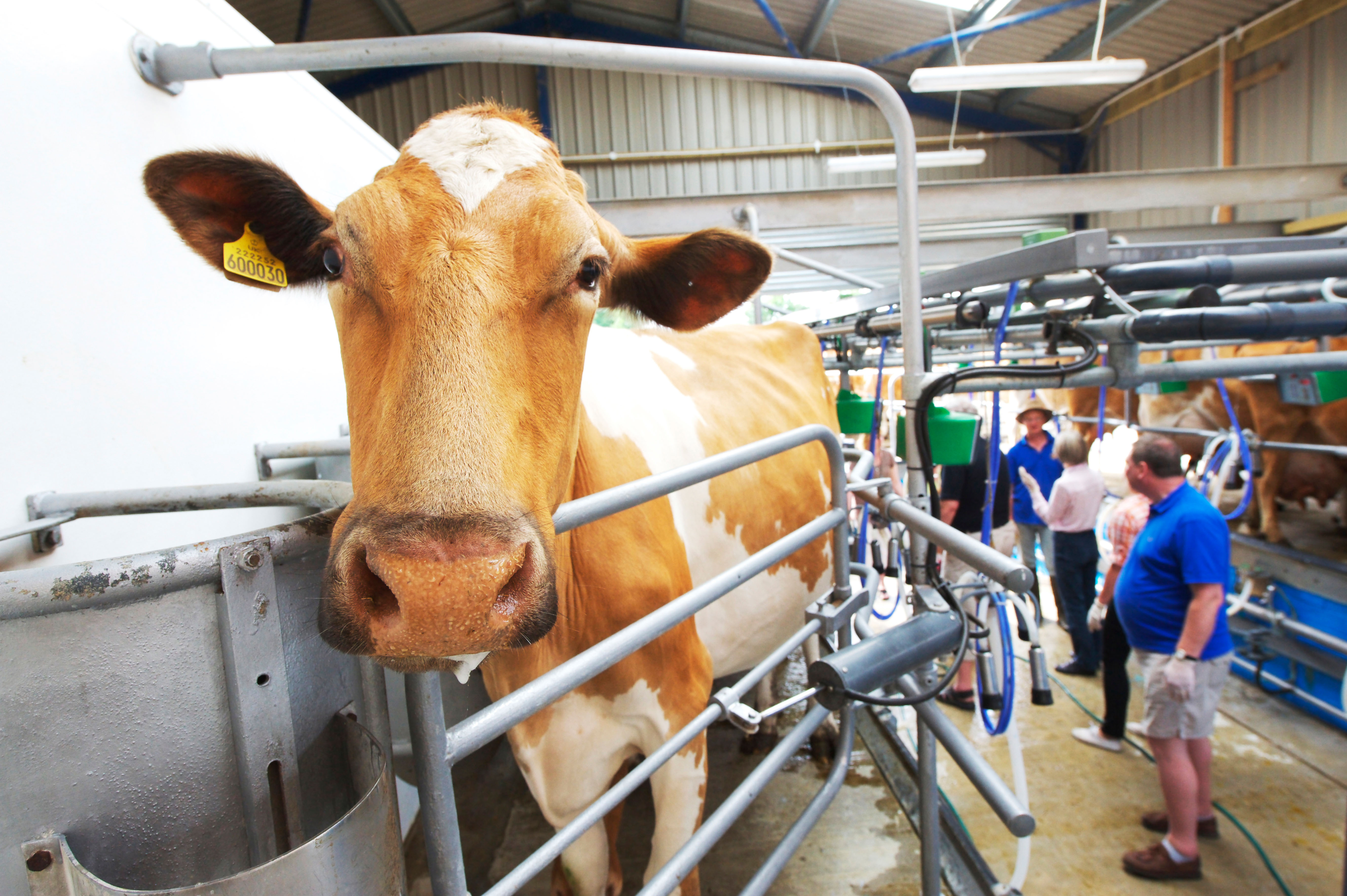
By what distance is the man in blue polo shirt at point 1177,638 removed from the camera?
111 inches

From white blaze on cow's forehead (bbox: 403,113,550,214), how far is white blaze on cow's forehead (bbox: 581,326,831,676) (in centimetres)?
67

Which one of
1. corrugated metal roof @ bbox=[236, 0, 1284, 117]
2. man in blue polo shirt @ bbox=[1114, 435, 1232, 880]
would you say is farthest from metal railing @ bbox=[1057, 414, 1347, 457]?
corrugated metal roof @ bbox=[236, 0, 1284, 117]

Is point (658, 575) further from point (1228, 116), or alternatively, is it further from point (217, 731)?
point (1228, 116)

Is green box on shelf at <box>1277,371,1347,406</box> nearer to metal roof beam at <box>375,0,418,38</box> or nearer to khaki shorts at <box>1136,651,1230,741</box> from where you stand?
khaki shorts at <box>1136,651,1230,741</box>

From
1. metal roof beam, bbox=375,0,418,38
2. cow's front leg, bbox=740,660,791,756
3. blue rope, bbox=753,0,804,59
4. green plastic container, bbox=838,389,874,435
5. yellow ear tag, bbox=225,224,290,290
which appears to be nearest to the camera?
yellow ear tag, bbox=225,224,290,290

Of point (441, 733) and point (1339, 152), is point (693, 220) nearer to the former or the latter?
point (441, 733)

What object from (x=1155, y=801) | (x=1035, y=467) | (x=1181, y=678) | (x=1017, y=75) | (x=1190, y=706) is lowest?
(x=1155, y=801)

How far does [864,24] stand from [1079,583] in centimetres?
940

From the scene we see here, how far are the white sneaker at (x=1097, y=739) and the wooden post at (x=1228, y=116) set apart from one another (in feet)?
29.4

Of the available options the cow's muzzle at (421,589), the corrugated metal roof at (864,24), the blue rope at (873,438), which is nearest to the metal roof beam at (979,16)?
the corrugated metal roof at (864,24)

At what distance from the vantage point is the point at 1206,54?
954 cm

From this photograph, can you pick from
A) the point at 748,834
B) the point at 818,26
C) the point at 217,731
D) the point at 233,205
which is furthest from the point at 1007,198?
the point at 818,26

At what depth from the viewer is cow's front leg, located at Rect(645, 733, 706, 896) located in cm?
182

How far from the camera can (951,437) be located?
187 cm
